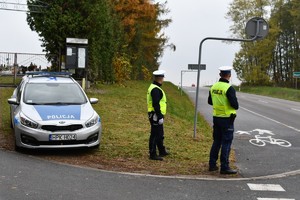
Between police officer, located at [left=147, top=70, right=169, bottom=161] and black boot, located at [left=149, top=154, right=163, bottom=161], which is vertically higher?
police officer, located at [left=147, top=70, right=169, bottom=161]

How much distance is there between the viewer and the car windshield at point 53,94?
10.0 meters

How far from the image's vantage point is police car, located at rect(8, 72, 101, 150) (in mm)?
8914

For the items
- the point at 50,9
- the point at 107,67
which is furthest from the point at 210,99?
the point at 107,67

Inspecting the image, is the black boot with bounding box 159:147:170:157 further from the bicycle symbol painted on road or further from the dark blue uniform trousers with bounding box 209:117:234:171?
the bicycle symbol painted on road

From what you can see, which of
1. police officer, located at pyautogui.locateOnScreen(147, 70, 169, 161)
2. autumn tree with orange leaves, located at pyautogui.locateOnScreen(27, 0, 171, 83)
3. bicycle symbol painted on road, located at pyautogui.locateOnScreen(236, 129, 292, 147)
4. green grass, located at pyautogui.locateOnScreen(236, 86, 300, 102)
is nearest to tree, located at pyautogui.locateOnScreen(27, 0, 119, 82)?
autumn tree with orange leaves, located at pyautogui.locateOnScreen(27, 0, 171, 83)

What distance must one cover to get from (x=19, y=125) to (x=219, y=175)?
4.00 metres

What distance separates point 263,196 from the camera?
6.87 metres

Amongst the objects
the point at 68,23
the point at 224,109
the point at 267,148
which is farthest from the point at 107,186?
the point at 68,23

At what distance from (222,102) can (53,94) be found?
413cm

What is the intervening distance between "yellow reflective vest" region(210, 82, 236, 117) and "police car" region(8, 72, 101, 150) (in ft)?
8.69

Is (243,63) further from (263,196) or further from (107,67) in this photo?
(263,196)

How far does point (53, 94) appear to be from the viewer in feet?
34.0

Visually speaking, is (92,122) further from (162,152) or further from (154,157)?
(162,152)

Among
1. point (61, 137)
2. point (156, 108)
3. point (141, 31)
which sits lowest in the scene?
point (61, 137)
